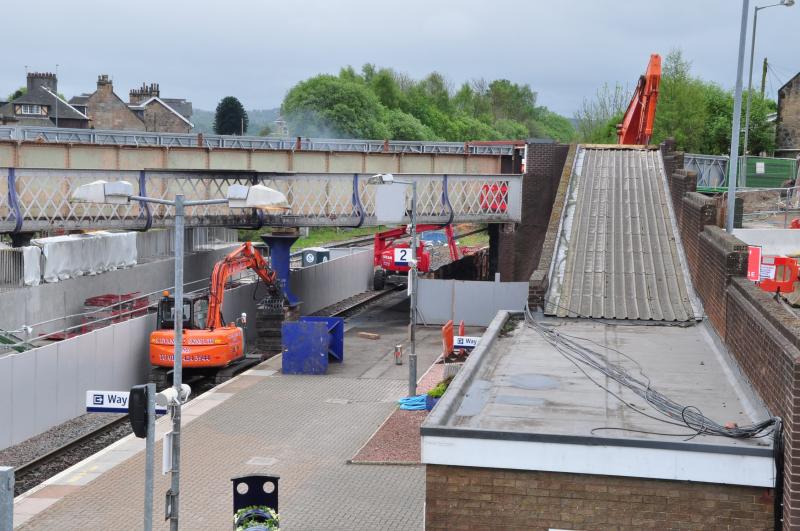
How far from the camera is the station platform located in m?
17.8

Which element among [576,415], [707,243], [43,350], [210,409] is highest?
[707,243]

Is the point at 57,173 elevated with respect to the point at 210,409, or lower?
elevated

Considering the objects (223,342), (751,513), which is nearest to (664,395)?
(751,513)

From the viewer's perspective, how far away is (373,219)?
131ft

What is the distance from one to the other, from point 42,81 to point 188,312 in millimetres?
85574

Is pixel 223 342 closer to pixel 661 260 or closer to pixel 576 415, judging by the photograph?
pixel 661 260

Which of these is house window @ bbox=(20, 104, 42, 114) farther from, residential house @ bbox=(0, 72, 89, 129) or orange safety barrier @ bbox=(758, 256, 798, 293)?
orange safety barrier @ bbox=(758, 256, 798, 293)

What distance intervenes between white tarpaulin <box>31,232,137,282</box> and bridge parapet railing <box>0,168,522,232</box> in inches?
47.0

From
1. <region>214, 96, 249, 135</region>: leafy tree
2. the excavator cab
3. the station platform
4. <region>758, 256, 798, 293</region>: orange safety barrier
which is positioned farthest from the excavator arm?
<region>214, 96, 249, 135</region>: leafy tree

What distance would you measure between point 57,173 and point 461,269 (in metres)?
25.4

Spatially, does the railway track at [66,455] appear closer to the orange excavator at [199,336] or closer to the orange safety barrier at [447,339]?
the orange excavator at [199,336]

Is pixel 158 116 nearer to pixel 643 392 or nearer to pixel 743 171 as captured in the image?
pixel 743 171

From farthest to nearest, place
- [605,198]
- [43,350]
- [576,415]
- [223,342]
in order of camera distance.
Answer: [223,342], [605,198], [43,350], [576,415]

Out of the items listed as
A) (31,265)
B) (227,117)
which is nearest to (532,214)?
(31,265)
